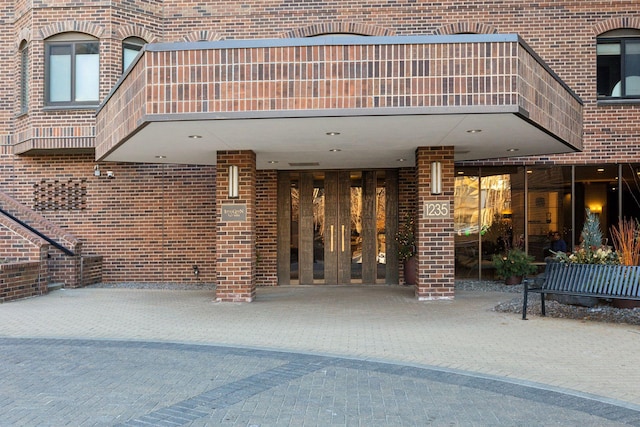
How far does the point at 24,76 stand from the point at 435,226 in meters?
11.7

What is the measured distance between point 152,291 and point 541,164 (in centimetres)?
1018

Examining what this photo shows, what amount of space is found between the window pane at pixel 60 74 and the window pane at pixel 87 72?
0.84ft

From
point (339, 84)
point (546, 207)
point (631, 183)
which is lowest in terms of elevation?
point (546, 207)

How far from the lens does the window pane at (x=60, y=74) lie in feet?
52.2

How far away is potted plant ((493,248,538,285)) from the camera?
48.4ft

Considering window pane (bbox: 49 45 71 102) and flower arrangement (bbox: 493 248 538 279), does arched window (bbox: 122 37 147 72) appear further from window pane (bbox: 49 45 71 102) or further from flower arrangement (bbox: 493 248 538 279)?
flower arrangement (bbox: 493 248 538 279)

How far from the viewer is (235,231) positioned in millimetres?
12453

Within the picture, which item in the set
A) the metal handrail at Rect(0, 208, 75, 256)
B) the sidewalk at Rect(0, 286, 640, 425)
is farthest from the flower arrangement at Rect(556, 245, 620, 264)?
the metal handrail at Rect(0, 208, 75, 256)

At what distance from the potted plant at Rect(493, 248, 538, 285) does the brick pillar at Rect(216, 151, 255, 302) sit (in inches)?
247

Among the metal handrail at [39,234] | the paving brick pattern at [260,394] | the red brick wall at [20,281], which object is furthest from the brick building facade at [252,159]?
the paving brick pattern at [260,394]

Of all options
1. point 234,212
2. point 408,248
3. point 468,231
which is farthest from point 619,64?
point 234,212

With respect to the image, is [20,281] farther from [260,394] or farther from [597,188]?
[597,188]

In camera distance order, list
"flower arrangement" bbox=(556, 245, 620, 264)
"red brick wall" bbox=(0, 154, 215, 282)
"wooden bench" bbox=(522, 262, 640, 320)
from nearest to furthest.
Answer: "wooden bench" bbox=(522, 262, 640, 320), "flower arrangement" bbox=(556, 245, 620, 264), "red brick wall" bbox=(0, 154, 215, 282)

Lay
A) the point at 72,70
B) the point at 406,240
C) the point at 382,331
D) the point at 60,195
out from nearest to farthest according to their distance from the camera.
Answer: the point at 382,331 < the point at 406,240 < the point at 72,70 < the point at 60,195
